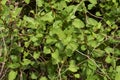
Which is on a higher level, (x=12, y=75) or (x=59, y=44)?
(x=59, y=44)

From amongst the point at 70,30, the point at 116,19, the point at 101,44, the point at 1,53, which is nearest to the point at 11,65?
the point at 1,53

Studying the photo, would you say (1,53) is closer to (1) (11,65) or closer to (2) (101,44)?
(1) (11,65)

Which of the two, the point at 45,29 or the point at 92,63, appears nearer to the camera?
the point at 92,63

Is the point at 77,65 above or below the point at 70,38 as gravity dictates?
below

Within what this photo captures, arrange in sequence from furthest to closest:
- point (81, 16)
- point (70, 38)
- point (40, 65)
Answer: point (81, 16), point (40, 65), point (70, 38)

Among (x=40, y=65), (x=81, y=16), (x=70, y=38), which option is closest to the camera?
(x=70, y=38)

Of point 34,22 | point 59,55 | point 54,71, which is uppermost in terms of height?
point 34,22

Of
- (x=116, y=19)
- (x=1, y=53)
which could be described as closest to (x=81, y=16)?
(x=116, y=19)
